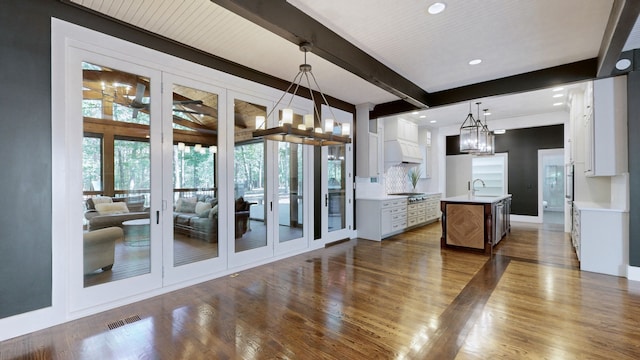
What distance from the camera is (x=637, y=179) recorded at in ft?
12.4

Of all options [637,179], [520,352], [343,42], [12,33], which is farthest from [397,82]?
[12,33]

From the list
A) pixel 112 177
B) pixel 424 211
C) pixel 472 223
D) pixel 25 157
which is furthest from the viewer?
pixel 424 211

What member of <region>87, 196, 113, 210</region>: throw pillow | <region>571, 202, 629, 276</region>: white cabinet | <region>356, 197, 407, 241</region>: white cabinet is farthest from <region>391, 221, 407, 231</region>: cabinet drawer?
<region>87, 196, 113, 210</region>: throw pillow

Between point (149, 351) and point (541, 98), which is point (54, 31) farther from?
point (541, 98)

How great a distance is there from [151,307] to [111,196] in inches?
50.1

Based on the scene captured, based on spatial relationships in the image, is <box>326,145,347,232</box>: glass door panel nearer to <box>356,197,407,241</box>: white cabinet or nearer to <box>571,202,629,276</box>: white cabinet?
<box>356,197,407,241</box>: white cabinet

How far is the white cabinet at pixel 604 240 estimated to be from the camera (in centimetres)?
395

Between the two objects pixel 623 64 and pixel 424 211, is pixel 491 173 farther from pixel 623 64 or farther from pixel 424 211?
pixel 623 64

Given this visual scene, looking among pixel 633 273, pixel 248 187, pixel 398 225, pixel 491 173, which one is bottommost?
pixel 633 273

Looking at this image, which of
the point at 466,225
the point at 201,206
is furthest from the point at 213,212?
the point at 466,225

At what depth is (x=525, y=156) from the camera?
28.4 feet

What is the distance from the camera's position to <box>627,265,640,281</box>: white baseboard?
3785 mm

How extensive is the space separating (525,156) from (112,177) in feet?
33.0

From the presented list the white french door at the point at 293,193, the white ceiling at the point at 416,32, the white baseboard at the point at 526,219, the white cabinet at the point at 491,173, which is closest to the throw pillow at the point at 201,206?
the white french door at the point at 293,193
